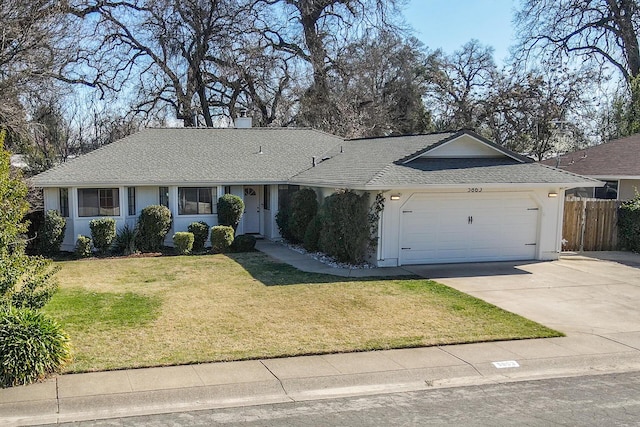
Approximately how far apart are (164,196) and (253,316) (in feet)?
34.3

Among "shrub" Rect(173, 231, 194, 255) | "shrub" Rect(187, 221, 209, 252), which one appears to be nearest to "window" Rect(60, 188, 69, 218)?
"shrub" Rect(173, 231, 194, 255)

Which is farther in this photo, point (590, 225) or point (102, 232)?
point (590, 225)

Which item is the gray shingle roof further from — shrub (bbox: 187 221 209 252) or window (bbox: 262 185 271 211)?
shrub (bbox: 187 221 209 252)

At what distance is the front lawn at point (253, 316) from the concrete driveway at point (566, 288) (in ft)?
2.24

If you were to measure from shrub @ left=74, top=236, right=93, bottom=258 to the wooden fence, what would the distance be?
52.7ft

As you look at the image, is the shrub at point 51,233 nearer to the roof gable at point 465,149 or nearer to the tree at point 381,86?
the roof gable at point 465,149

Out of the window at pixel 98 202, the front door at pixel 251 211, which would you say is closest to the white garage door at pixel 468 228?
the front door at pixel 251 211

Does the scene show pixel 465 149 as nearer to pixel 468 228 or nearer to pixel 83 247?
pixel 468 228

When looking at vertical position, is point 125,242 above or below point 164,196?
below

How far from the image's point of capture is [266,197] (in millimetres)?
21141

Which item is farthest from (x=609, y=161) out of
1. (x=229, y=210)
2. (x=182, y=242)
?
(x=182, y=242)

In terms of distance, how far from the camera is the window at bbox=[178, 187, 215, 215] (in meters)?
18.9

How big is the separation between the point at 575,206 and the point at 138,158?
1587 cm

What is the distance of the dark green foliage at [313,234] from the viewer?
55.9 feet
